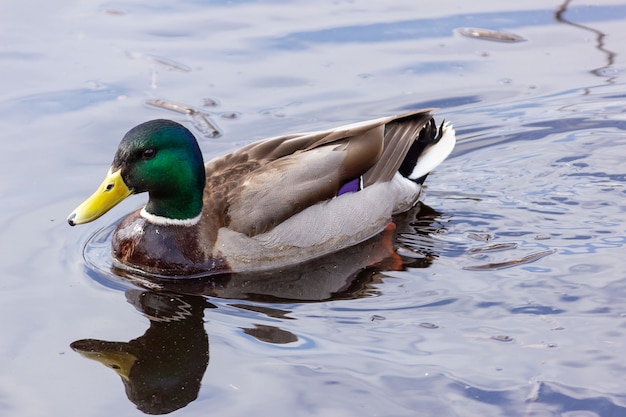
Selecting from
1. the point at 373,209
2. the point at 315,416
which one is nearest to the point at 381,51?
the point at 373,209

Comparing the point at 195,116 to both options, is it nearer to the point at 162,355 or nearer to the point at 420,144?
the point at 420,144

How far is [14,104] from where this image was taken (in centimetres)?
871

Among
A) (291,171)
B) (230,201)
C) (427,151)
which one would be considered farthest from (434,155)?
(230,201)

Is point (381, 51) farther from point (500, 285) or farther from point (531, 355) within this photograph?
point (531, 355)

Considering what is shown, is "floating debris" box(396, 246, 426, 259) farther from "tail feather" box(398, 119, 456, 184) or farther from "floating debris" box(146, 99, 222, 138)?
"floating debris" box(146, 99, 222, 138)

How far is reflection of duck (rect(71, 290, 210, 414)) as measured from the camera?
5.27 metres

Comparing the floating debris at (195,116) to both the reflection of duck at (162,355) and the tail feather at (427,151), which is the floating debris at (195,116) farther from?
the reflection of duck at (162,355)

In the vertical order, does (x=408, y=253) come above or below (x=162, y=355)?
above

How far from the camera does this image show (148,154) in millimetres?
6520

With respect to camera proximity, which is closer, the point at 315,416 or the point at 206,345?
the point at 315,416

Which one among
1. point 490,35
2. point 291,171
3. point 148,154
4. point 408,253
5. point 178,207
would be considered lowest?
point 408,253

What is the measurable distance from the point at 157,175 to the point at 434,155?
2.17 meters

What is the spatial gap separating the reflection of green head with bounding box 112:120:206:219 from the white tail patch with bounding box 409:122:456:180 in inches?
68.8

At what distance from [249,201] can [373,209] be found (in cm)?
104
